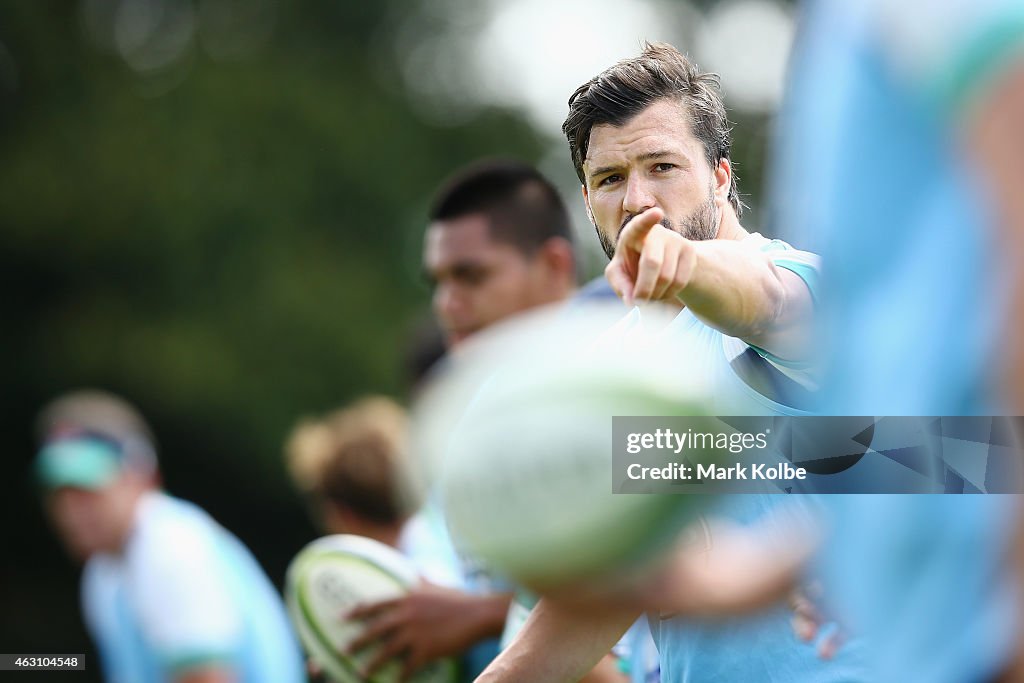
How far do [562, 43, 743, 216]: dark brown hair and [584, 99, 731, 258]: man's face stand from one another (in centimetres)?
1

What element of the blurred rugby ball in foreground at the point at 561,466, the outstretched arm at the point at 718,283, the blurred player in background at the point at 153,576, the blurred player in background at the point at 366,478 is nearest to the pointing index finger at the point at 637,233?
the outstretched arm at the point at 718,283

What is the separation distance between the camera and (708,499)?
1215 millimetres

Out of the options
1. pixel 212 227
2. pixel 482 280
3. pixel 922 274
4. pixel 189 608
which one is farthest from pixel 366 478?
pixel 212 227

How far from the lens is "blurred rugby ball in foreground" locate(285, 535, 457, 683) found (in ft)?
10.5

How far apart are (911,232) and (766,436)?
607mm

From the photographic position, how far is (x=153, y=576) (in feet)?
14.2

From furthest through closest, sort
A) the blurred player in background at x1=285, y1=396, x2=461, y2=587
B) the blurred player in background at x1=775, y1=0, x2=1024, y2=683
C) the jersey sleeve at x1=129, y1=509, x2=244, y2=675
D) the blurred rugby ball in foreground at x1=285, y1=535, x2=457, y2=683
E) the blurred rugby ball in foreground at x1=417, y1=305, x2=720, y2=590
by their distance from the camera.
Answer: the blurred player in background at x1=285, y1=396, x2=461, y2=587, the jersey sleeve at x1=129, y1=509, x2=244, y2=675, the blurred rugby ball in foreground at x1=285, y1=535, x2=457, y2=683, the blurred rugby ball in foreground at x1=417, y1=305, x2=720, y2=590, the blurred player in background at x1=775, y1=0, x2=1024, y2=683

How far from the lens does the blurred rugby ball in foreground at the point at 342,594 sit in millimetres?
3191

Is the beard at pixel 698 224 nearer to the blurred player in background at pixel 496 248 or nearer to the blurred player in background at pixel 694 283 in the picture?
the blurred player in background at pixel 694 283

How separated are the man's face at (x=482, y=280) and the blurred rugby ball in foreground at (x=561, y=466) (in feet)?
7.47

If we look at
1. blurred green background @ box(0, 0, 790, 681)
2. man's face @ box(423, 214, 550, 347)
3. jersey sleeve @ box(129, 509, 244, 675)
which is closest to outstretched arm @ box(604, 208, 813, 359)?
man's face @ box(423, 214, 550, 347)

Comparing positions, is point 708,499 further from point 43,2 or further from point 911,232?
point 43,2

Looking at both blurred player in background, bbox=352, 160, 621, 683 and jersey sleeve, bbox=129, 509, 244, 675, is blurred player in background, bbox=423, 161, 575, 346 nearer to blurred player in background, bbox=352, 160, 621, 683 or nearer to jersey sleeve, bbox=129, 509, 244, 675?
blurred player in background, bbox=352, 160, 621, 683

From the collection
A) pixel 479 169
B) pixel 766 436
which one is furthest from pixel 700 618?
pixel 479 169
